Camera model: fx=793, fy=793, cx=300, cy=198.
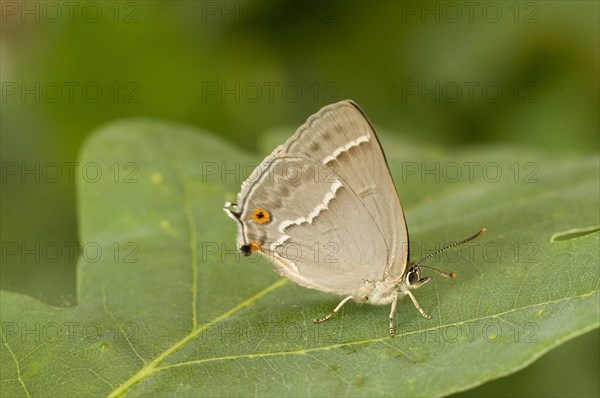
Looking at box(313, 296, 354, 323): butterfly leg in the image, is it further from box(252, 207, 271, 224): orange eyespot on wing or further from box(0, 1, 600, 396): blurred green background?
box(0, 1, 600, 396): blurred green background

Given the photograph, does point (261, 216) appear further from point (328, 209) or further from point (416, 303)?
point (416, 303)

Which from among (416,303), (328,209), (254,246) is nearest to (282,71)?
(328,209)

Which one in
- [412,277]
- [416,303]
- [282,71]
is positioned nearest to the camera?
[416,303]

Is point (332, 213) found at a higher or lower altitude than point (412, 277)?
higher

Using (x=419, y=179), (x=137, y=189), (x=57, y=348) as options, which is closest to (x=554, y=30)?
(x=419, y=179)

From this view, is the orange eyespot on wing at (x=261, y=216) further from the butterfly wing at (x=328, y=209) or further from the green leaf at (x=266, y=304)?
the green leaf at (x=266, y=304)

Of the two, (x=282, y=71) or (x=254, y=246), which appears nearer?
(x=254, y=246)

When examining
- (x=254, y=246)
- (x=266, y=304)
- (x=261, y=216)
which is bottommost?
(x=266, y=304)
